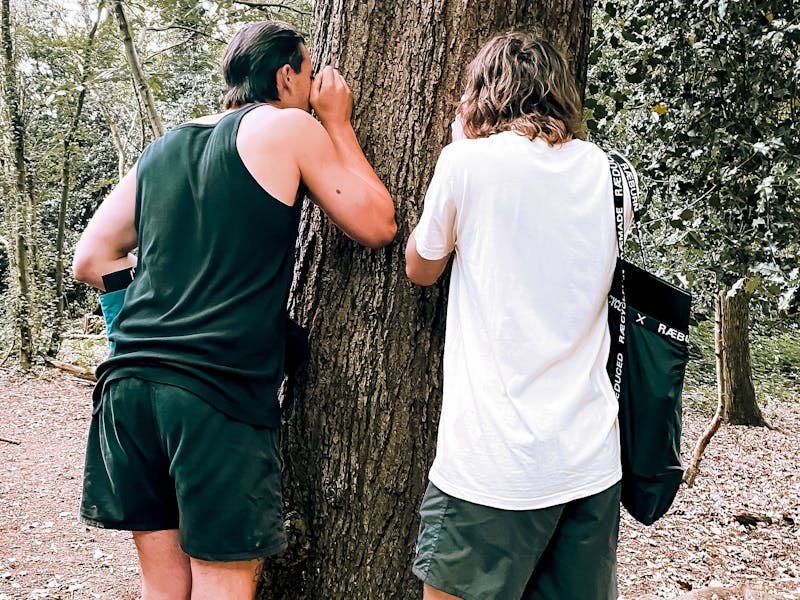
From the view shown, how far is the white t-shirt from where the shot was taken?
5.12 feet

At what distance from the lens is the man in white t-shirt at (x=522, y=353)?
1563 mm

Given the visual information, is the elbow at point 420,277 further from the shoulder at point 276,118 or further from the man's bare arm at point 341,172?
the shoulder at point 276,118

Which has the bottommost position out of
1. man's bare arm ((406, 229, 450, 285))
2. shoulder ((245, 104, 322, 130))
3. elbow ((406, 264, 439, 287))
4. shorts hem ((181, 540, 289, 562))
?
shorts hem ((181, 540, 289, 562))

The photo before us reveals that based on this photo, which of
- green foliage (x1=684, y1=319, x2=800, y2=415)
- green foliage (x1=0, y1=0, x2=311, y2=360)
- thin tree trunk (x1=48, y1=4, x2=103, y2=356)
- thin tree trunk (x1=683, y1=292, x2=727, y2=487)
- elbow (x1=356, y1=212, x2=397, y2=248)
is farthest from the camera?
green foliage (x1=684, y1=319, x2=800, y2=415)

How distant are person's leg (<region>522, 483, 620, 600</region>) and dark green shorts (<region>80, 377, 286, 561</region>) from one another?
64 cm

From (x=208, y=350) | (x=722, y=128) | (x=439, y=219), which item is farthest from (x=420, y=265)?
(x=722, y=128)

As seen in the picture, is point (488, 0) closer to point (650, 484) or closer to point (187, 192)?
point (187, 192)

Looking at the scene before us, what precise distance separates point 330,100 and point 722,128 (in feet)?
8.13

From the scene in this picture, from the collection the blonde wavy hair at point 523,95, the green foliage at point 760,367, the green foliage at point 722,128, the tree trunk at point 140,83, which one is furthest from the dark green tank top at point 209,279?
the green foliage at point 760,367

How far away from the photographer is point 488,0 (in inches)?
81.3

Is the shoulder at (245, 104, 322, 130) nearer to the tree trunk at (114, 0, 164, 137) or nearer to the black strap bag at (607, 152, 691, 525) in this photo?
the black strap bag at (607, 152, 691, 525)

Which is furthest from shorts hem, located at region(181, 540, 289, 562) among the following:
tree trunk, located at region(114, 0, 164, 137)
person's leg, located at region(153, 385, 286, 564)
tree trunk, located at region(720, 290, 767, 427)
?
tree trunk, located at region(720, 290, 767, 427)

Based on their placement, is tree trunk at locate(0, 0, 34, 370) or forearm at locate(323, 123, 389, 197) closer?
forearm at locate(323, 123, 389, 197)

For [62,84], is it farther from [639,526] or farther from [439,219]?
[439,219]
